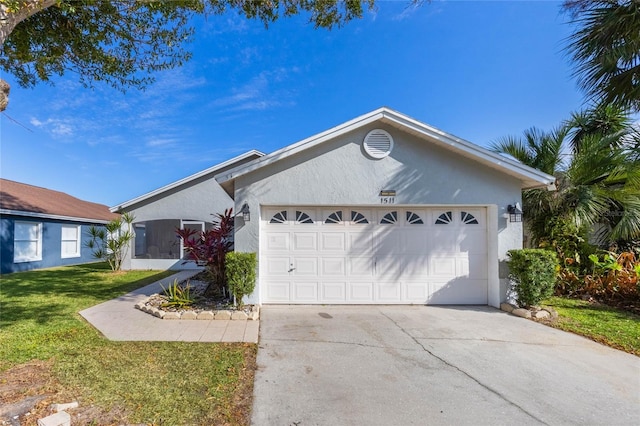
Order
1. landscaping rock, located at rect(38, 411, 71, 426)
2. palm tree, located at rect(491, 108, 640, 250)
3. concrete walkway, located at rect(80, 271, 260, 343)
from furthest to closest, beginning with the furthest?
1. palm tree, located at rect(491, 108, 640, 250)
2. concrete walkway, located at rect(80, 271, 260, 343)
3. landscaping rock, located at rect(38, 411, 71, 426)

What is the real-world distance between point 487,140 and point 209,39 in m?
9.72

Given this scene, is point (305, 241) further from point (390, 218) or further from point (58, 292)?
point (58, 292)

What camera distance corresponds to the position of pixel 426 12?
25.6 feet

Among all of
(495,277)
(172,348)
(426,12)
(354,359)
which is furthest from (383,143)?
(172,348)

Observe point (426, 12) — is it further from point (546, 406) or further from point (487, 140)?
point (546, 406)

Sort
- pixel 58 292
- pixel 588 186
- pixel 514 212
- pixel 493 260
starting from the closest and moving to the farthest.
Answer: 1. pixel 514 212
2. pixel 493 260
3. pixel 588 186
4. pixel 58 292

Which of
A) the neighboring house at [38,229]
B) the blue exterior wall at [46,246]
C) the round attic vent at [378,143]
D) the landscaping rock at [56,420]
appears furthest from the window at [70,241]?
the round attic vent at [378,143]

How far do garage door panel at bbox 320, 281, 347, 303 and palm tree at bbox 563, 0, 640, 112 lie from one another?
763cm

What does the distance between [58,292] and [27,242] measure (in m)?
8.88

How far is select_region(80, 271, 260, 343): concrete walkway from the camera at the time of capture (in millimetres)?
5566

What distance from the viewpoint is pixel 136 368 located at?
168 inches

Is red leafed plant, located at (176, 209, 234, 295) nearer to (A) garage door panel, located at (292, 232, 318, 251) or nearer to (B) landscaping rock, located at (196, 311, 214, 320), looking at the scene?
(B) landscaping rock, located at (196, 311, 214, 320)

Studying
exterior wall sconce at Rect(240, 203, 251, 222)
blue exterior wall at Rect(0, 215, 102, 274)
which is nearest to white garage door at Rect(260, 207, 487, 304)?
exterior wall sconce at Rect(240, 203, 251, 222)

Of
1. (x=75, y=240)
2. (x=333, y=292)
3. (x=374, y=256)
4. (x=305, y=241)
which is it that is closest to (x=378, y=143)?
(x=374, y=256)
